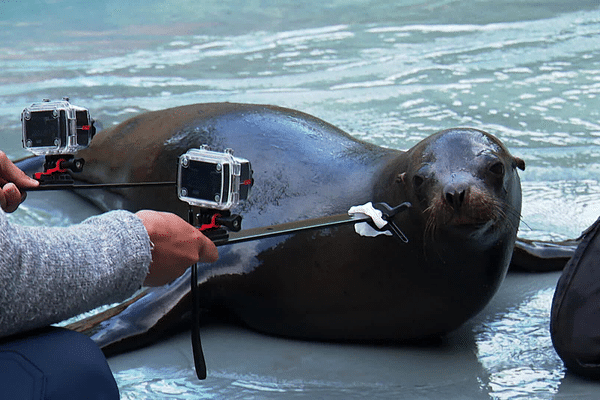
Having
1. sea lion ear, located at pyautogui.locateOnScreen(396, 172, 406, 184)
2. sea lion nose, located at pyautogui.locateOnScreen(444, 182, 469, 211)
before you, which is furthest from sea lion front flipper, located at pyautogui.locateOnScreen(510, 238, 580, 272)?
sea lion nose, located at pyautogui.locateOnScreen(444, 182, 469, 211)

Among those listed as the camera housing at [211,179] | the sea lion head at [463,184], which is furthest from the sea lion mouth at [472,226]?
the camera housing at [211,179]

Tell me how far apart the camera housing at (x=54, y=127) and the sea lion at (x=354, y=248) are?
656mm

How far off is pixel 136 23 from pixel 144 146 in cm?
737

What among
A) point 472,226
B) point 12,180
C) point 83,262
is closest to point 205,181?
point 83,262

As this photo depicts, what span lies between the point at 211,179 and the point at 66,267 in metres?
0.48

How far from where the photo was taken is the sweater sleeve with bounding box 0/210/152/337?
4.40ft

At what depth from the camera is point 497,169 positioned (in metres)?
2.67

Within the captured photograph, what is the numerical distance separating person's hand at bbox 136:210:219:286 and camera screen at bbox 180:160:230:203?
0.17 m

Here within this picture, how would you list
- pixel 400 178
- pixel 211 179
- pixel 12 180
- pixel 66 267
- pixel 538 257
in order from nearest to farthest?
pixel 66 267 → pixel 211 179 → pixel 12 180 → pixel 400 178 → pixel 538 257

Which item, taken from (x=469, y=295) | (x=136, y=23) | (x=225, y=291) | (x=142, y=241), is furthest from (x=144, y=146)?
(x=136, y=23)

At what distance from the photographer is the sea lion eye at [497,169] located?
266cm

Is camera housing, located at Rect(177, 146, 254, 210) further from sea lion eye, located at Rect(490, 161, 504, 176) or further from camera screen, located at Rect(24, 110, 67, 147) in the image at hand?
sea lion eye, located at Rect(490, 161, 504, 176)

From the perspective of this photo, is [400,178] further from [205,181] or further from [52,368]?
[52,368]

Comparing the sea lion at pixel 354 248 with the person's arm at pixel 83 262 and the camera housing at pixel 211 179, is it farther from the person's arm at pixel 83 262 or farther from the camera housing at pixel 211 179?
the person's arm at pixel 83 262
